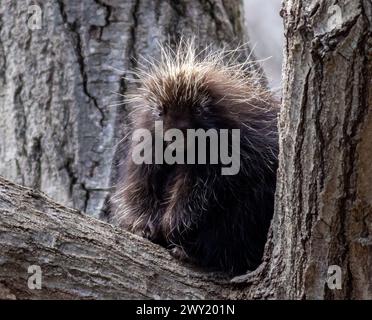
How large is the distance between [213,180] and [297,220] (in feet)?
1.25

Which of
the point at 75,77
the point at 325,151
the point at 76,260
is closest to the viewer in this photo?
the point at 325,151

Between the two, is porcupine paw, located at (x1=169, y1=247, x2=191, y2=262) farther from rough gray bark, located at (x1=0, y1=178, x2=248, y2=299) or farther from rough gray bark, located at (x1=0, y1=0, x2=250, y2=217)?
rough gray bark, located at (x1=0, y1=0, x2=250, y2=217)

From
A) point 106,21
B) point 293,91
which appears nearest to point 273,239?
point 293,91

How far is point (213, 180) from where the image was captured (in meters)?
2.02

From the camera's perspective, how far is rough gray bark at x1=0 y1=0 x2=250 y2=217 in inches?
112

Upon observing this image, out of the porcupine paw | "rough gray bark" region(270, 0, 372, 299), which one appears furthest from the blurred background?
"rough gray bark" region(270, 0, 372, 299)

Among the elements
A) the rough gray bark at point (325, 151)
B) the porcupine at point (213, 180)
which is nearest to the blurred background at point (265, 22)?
the porcupine at point (213, 180)

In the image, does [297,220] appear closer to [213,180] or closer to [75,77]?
[213,180]

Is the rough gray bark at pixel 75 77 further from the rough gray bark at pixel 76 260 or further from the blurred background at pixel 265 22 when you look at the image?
the blurred background at pixel 265 22

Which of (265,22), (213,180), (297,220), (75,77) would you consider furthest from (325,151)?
(265,22)

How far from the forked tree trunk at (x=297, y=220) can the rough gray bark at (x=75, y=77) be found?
0.92 m

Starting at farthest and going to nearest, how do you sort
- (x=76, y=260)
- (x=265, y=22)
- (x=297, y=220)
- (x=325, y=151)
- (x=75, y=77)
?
1. (x=265, y=22)
2. (x=75, y=77)
3. (x=76, y=260)
4. (x=297, y=220)
5. (x=325, y=151)

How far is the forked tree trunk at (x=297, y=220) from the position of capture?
1482 millimetres

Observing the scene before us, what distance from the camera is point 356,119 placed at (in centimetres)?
152
